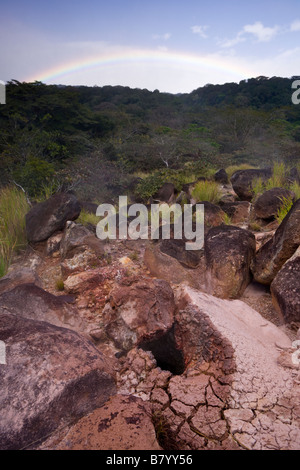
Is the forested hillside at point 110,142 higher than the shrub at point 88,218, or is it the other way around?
the forested hillside at point 110,142

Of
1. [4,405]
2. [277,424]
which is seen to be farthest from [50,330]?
[277,424]

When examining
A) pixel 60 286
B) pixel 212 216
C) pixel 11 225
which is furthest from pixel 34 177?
pixel 212 216

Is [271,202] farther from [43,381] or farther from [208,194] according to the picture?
[43,381]

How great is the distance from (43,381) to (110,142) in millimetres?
12776

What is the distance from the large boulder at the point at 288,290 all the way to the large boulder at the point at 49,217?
287 cm

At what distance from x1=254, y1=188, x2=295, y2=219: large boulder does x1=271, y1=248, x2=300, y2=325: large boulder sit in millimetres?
1884

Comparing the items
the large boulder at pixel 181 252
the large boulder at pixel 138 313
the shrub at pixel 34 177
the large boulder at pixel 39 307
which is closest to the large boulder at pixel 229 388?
the large boulder at pixel 138 313

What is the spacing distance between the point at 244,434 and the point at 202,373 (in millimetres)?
379

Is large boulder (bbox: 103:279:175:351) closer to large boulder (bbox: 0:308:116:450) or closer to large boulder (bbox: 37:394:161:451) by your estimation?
large boulder (bbox: 0:308:116:450)

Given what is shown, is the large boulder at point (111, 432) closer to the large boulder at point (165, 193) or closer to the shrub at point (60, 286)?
the shrub at point (60, 286)

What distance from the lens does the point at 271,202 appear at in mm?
4098

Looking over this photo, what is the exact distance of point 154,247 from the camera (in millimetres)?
3510

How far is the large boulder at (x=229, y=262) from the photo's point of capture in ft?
8.76

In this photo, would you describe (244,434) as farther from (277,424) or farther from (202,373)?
(202,373)
